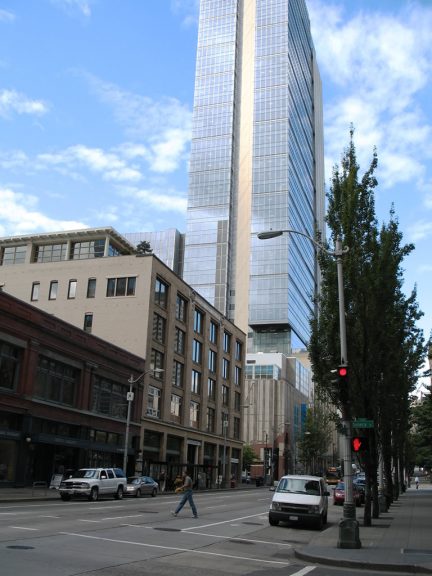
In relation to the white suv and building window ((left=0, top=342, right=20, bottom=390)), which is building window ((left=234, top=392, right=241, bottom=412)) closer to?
the white suv

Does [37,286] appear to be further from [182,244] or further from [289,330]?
[182,244]

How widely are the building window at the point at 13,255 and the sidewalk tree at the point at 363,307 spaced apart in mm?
54133

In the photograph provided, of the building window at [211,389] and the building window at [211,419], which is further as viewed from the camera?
the building window at [211,419]

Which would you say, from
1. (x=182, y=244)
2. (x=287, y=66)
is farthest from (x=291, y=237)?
(x=287, y=66)

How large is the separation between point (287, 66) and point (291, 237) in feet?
154

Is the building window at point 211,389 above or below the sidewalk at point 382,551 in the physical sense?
above

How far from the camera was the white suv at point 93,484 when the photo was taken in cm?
2983

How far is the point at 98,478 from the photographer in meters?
31.3

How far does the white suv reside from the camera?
29.8 m

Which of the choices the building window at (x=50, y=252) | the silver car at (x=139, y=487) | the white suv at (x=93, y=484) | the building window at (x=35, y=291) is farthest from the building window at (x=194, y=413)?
the white suv at (x=93, y=484)

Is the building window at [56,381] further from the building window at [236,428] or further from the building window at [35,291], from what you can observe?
the building window at [236,428]

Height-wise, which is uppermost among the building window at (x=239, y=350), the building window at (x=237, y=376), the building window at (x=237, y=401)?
the building window at (x=239, y=350)

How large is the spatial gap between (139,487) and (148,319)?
19.1 meters

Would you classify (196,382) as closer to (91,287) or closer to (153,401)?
(153,401)
